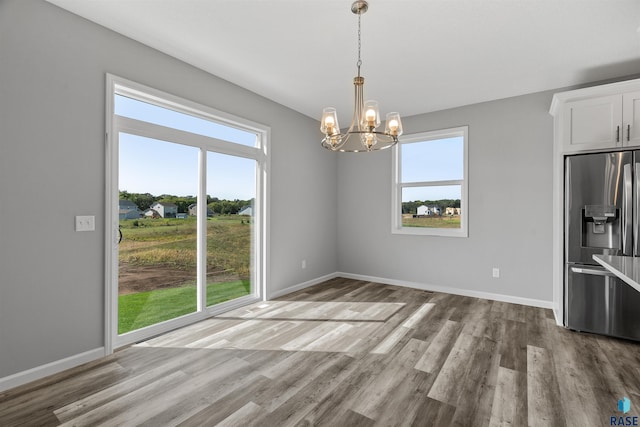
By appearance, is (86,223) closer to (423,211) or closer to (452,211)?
(423,211)

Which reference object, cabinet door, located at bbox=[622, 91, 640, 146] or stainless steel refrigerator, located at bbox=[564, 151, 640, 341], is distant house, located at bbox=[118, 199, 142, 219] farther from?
cabinet door, located at bbox=[622, 91, 640, 146]

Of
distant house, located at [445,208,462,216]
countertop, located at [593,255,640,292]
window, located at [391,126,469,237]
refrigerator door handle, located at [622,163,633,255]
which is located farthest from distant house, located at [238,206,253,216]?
refrigerator door handle, located at [622,163,633,255]

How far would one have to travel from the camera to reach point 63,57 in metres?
2.27

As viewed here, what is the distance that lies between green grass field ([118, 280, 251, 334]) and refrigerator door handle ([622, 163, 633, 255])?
4.12 meters

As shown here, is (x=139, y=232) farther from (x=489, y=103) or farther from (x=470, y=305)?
(x=489, y=103)

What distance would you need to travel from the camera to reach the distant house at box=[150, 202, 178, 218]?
294 cm

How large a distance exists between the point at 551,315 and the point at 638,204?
146 centimetres

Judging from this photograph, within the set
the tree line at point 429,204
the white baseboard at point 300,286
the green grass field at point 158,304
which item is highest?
the tree line at point 429,204

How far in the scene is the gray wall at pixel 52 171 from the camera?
2.04m

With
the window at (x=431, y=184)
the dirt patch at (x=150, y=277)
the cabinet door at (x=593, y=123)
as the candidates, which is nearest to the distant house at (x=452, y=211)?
the window at (x=431, y=184)

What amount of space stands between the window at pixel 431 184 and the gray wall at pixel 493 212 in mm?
104

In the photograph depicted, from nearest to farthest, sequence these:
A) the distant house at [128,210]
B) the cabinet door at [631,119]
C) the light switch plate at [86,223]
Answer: the light switch plate at [86,223] < the distant house at [128,210] < the cabinet door at [631,119]

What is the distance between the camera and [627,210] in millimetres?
2789

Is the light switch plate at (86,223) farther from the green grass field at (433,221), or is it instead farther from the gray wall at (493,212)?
the green grass field at (433,221)
